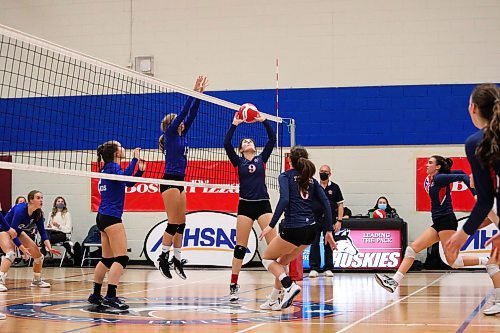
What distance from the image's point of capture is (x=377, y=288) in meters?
12.2

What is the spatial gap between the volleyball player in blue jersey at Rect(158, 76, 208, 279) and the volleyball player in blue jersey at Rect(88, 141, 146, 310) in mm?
797

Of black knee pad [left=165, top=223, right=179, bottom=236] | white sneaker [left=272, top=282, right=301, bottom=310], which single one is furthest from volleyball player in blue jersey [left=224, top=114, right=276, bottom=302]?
white sneaker [left=272, top=282, right=301, bottom=310]

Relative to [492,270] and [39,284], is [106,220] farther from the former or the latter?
[492,270]

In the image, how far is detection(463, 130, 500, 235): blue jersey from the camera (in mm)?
4707

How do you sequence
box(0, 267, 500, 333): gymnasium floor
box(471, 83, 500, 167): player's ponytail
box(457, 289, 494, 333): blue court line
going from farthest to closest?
1. box(0, 267, 500, 333): gymnasium floor
2. box(457, 289, 494, 333): blue court line
3. box(471, 83, 500, 167): player's ponytail

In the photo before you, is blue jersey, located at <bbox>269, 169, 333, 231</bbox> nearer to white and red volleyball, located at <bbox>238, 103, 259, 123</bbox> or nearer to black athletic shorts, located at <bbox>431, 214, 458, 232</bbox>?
white and red volleyball, located at <bbox>238, 103, 259, 123</bbox>

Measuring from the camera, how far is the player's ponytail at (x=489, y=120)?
4.58 metres

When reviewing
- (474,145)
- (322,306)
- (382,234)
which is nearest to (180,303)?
(322,306)

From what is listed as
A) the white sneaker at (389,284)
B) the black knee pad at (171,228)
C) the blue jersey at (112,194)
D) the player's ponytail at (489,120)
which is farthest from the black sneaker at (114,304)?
the player's ponytail at (489,120)

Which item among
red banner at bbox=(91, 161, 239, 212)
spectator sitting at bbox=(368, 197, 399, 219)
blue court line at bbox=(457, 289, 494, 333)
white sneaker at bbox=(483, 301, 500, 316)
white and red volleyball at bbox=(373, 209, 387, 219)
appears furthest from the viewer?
red banner at bbox=(91, 161, 239, 212)

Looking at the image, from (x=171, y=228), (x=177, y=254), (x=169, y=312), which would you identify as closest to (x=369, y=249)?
(x=177, y=254)

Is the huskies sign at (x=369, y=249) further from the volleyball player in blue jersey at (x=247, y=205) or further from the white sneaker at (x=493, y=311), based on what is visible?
the white sneaker at (x=493, y=311)

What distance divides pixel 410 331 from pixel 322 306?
2.36m

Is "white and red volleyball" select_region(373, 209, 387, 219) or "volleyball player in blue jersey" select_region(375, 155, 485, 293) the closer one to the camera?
"volleyball player in blue jersey" select_region(375, 155, 485, 293)
